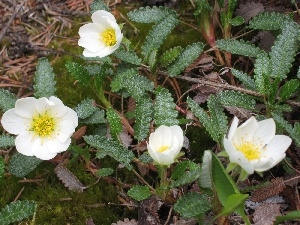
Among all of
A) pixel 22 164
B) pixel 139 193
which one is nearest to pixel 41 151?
pixel 22 164

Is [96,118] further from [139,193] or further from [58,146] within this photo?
[139,193]

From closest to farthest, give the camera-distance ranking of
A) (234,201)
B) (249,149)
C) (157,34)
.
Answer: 1. (234,201)
2. (249,149)
3. (157,34)

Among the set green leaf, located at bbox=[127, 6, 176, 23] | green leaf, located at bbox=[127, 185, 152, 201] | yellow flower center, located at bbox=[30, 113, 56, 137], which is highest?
green leaf, located at bbox=[127, 6, 176, 23]

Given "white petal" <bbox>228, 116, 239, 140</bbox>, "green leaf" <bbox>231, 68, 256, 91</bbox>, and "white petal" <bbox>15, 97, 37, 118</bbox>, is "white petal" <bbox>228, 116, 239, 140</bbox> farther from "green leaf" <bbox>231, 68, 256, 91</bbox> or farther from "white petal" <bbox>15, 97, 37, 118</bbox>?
"white petal" <bbox>15, 97, 37, 118</bbox>

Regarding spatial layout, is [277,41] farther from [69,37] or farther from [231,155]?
[69,37]

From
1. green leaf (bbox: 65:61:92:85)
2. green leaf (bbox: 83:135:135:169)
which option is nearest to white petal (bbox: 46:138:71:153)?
green leaf (bbox: 83:135:135:169)

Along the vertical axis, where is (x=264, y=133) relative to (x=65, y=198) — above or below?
above

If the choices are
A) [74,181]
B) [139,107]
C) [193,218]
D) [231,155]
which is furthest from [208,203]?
[74,181]
